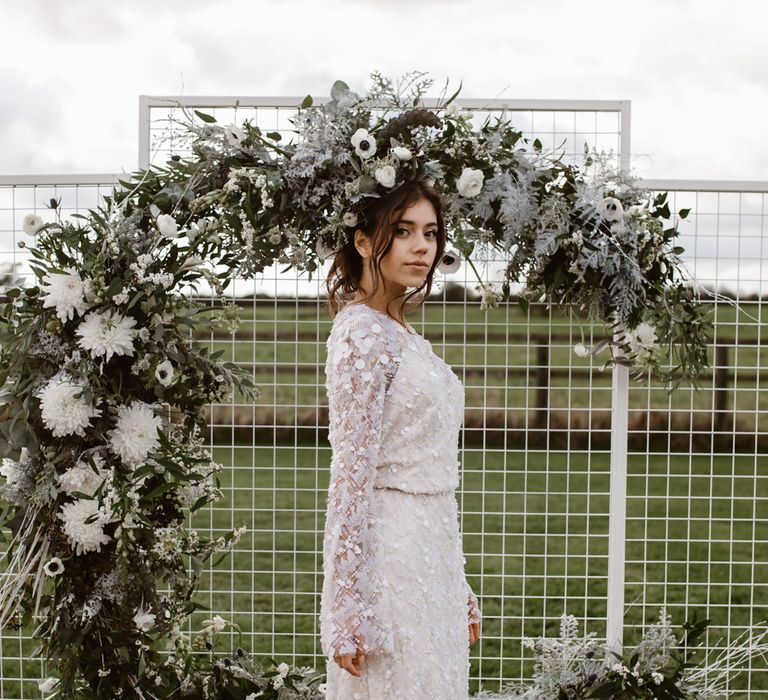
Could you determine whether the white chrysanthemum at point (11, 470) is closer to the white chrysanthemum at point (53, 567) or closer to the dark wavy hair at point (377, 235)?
the white chrysanthemum at point (53, 567)

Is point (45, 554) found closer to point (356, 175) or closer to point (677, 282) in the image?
point (356, 175)

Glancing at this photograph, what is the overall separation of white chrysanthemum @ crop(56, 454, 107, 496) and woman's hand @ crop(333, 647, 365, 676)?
101 cm

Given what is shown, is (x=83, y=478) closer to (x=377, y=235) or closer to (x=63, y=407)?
(x=63, y=407)

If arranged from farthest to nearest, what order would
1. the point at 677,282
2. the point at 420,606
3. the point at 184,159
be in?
the point at 677,282 < the point at 184,159 < the point at 420,606

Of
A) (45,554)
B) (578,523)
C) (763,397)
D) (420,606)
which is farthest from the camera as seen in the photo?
(763,397)

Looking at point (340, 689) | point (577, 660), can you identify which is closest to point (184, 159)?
point (340, 689)

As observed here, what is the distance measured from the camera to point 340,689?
2.40 meters

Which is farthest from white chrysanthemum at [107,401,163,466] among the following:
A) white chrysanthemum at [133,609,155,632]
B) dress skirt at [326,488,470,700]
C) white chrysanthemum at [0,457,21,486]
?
dress skirt at [326,488,470,700]

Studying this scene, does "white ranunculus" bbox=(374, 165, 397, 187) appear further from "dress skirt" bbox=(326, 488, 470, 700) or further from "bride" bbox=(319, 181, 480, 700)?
"dress skirt" bbox=(326, 488, 470, 700)

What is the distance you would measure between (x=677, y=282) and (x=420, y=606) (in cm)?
164

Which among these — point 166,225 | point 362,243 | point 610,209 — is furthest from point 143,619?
point 610,209

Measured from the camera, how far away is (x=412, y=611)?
92.6 inches

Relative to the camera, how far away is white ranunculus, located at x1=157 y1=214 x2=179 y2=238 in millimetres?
2834

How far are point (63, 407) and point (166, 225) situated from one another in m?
0.63
